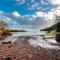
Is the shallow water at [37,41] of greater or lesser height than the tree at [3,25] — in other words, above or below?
below

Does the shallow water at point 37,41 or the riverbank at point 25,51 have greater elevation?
the shallow water at point 37,41

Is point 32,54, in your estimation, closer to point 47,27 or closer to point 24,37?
point 24,37

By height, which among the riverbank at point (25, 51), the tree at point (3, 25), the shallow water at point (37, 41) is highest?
the tree at point (3, 25)

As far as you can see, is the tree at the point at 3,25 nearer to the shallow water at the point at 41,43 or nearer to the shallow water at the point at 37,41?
the shallow water at the point at 37,41

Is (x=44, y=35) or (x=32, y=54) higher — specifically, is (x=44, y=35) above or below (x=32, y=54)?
above

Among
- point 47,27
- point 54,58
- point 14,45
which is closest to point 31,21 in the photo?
point 47,27

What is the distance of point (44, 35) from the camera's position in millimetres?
1978

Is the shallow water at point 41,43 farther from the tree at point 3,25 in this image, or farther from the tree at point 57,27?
the tree at point 3,25

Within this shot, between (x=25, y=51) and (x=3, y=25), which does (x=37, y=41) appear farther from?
(x=3, y=25)

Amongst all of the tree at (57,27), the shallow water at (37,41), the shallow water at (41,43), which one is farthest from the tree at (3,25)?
the tree at (57,27)

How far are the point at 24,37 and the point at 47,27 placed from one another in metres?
0.31

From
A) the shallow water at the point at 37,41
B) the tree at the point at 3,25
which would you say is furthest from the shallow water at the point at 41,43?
the tree at the point at 3,25

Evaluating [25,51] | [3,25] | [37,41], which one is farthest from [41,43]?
[3,25]

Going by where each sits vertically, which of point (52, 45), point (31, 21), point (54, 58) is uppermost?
point (31, 21)
